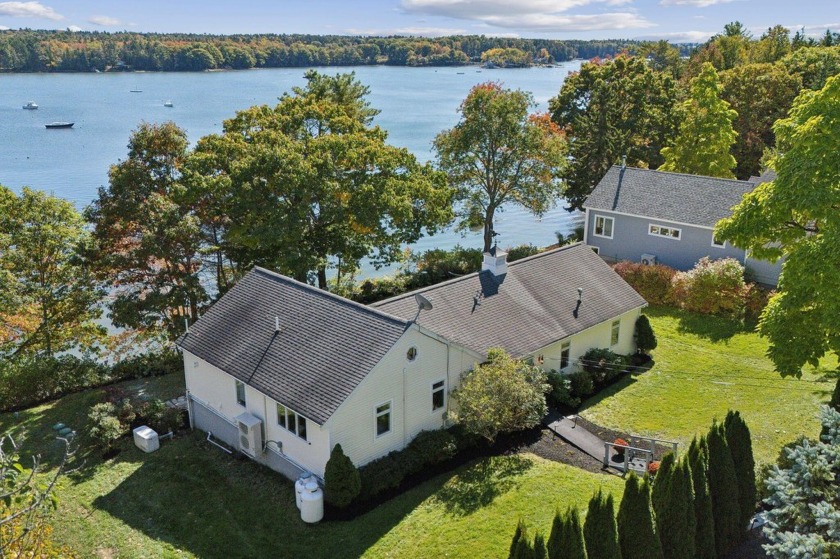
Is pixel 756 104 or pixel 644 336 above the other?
pixel 756 104

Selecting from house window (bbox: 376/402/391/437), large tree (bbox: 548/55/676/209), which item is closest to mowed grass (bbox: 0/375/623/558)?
house window (bbox: 376/402/391/437)

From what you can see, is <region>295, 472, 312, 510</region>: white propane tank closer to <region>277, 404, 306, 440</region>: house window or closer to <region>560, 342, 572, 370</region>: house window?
<region>277, 404, 306, 440</region>: house window

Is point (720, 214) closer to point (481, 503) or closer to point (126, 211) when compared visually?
point (481, 503)

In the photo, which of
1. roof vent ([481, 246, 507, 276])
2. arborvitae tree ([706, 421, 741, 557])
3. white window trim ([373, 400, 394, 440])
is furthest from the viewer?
roof vent ([481, 246, 507, 276])

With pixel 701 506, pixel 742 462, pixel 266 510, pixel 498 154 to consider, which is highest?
pixel 498 154

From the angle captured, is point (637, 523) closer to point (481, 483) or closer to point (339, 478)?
point (481, 483)

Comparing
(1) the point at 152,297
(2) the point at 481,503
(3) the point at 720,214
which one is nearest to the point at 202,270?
(1) the point at 152,297

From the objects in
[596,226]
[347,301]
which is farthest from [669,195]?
[347,301]

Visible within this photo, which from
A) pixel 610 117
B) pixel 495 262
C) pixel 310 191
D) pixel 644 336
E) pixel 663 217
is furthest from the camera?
pixel 610 117
